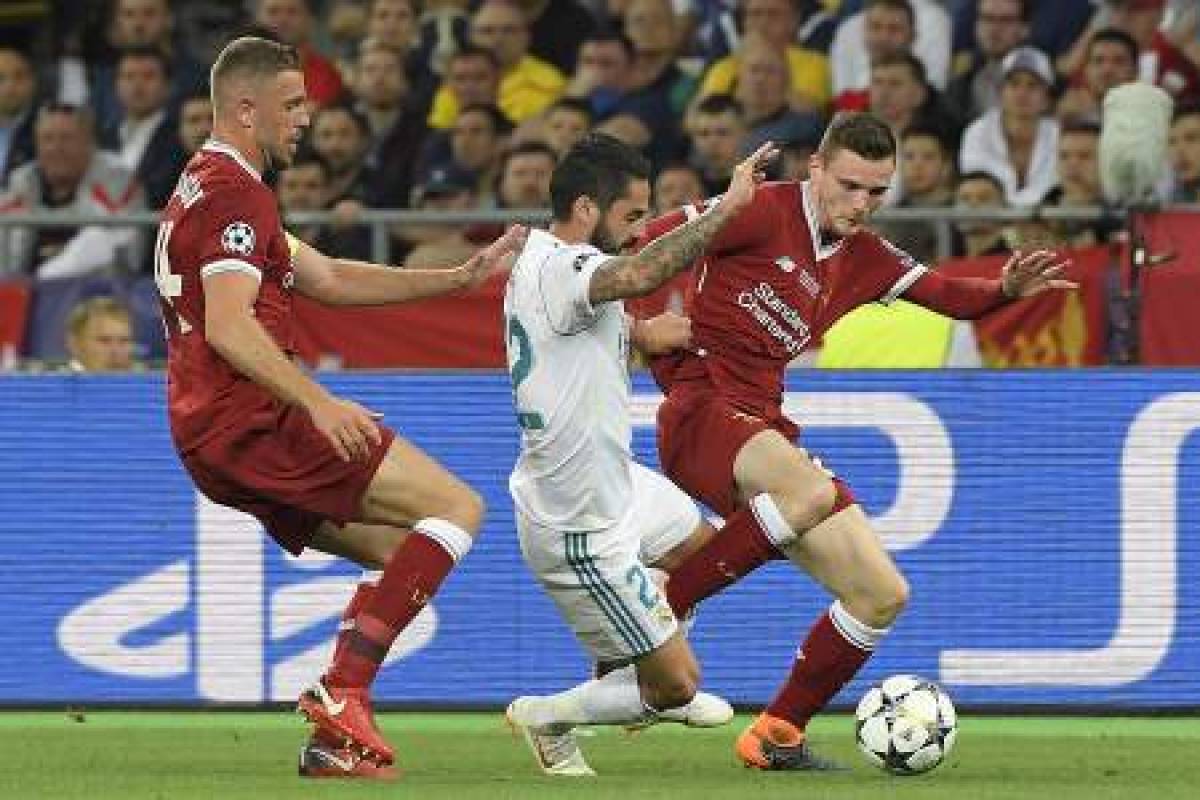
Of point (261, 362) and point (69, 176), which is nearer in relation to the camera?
point (261, 362)

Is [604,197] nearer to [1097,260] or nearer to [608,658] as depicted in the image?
[608,658]

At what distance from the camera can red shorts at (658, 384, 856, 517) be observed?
10789 mm

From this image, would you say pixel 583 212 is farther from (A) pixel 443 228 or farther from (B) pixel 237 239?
(A) pixel 443 228

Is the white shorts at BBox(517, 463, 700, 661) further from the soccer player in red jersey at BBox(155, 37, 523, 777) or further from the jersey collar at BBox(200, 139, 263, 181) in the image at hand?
the jersey collar at BBox(200, 139, 263, 181)

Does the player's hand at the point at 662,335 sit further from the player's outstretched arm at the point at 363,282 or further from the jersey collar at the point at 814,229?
the jersey collar at the point at 814,229

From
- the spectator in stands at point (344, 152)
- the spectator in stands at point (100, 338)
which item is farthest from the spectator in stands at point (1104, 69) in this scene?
the spectator in stands at point (100, 338)

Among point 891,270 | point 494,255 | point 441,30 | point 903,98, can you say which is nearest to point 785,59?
point 903,98

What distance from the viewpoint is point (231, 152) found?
10039 mm

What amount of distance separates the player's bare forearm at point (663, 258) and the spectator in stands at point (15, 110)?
8.27 metres

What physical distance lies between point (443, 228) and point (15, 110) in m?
3.49

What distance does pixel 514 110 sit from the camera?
56.4ft

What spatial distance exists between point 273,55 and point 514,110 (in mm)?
7113

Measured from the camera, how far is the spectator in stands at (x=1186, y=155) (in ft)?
48.0

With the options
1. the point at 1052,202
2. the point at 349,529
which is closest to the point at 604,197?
the point at 349,529
